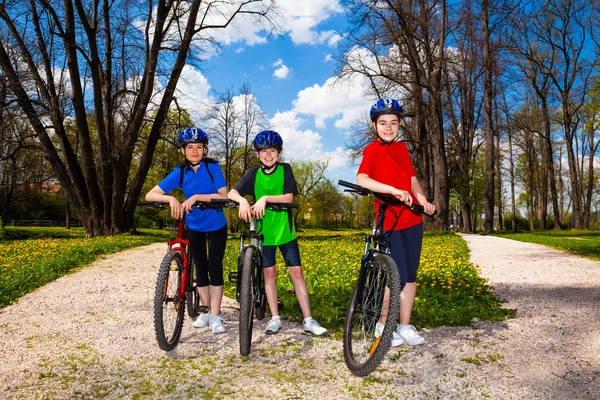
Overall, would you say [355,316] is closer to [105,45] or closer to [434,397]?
[434,397]

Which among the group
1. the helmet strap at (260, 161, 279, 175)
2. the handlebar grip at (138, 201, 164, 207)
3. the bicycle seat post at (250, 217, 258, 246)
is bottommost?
the bicycle seat post at (250, 217, 258, 246)

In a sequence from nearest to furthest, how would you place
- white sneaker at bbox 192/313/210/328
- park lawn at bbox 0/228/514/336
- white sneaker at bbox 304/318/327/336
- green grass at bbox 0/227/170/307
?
white sneaker at bbox 304/318/327/336 < white sneaker at bbox 192/313/210/328 < park lawn at bbox 0/228/514/336 < green grass at bbox 0/227/170/307

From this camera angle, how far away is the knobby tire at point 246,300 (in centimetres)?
383

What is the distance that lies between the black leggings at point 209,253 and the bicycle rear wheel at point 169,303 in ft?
0.89

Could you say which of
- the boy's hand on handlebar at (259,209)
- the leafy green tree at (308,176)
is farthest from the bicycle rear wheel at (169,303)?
the leafy green tree at (308,176)

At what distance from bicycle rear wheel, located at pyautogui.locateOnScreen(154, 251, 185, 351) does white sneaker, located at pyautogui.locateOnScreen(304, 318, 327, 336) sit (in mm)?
1275

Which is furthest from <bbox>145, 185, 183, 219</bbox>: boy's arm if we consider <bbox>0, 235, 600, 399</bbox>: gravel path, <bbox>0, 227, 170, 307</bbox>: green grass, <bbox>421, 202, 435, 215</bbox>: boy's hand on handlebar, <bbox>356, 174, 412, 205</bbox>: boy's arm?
<bbox>0, 227, 170, 307</bbox>: green grass

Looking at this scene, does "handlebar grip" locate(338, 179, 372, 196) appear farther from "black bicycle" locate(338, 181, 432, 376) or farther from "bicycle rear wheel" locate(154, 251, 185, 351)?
"bicycle rear wheel" locate(154, 251, 185, 351)

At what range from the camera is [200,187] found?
458 cm

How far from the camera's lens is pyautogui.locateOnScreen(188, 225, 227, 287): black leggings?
176 inches

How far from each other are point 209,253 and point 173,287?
1.73 feet

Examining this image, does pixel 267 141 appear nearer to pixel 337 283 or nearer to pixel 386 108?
pixel 386 108

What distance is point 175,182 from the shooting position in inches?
177

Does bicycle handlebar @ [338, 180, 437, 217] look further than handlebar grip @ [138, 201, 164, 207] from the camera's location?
No
